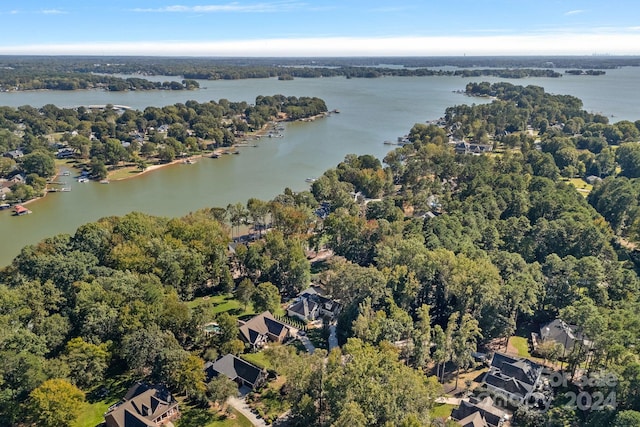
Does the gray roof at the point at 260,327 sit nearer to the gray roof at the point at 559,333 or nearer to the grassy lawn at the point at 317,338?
the grassy lawn at the point at 317,338

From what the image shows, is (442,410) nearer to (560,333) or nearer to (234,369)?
(560,333)

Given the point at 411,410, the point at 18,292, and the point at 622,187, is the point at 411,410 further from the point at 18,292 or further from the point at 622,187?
the point at 622,187

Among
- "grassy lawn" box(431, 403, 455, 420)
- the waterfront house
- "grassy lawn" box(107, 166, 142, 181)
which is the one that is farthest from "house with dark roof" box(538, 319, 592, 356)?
the waterfront house

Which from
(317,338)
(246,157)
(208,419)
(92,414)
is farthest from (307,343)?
(246,157)

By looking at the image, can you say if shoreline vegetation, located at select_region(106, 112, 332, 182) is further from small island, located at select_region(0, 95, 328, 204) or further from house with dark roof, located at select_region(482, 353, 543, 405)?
house with dark roof, located at select_region(482, 353, 543, 405)

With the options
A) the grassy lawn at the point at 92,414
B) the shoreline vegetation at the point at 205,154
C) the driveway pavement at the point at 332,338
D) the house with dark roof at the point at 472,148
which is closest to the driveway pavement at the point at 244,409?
the grassy lawn at the point at 92,414

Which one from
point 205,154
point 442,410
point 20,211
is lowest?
point 442,410

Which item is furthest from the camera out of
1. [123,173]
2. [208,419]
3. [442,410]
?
[123,173]
